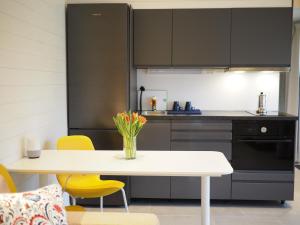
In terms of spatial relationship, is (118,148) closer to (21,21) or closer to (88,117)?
(88,117)

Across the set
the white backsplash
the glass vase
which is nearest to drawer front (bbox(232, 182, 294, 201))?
the white backsplash

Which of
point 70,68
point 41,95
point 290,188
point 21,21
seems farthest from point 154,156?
point 290,188

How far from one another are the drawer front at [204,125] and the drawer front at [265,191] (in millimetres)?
619

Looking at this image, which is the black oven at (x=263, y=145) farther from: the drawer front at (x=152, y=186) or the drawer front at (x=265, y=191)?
the drawer front at (x=152, y=186)

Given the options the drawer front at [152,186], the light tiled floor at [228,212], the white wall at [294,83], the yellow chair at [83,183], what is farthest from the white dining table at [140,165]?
the white wall at [294,83]

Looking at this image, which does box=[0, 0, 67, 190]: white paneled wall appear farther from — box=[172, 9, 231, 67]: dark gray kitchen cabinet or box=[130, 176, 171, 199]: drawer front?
box=[172, 9, 231, 67]: dark gray kitchen cabinet

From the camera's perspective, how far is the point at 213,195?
14.1ft

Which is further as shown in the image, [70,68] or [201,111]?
[201,111]

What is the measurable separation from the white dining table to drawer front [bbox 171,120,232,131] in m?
1.20

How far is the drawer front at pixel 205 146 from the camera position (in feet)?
14.0

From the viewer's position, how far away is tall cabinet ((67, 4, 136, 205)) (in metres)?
4.14

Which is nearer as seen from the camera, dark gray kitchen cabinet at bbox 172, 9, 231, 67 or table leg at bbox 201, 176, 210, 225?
table leg at bbox 201, 176, 210, 225

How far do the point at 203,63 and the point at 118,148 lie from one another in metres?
1.28

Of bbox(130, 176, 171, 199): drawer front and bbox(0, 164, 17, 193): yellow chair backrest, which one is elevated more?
bbox(0, 164, 17, 193): yellow chair backrest
